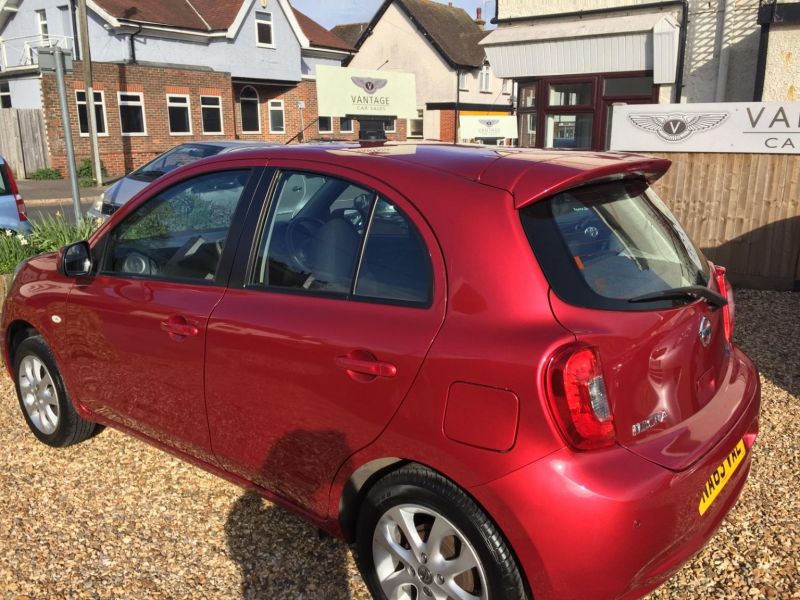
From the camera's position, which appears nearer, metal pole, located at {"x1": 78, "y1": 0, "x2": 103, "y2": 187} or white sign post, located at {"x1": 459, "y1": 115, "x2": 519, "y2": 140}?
metal pole, located at {"x1": 78, "y1": 0, "x2": 103, "y2": 187}

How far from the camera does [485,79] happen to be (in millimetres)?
42250

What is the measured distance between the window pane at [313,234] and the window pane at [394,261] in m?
0.07

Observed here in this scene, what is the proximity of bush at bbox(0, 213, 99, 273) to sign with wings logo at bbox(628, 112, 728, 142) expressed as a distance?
6155 millimetres

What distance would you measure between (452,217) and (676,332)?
832 mm

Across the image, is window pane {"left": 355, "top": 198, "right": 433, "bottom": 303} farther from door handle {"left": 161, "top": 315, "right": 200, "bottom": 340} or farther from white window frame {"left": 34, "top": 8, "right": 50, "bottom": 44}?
white window frame {"left": 34, "top": 8, "right": 50, "bottom": 44}

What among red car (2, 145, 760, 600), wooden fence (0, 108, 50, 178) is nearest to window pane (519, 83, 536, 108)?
red car (2, 145, 760, 600)

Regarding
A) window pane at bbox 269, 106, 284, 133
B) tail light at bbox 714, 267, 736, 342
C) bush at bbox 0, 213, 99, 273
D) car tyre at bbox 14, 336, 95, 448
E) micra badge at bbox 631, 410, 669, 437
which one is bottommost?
window pane at bbox 269, 106, 284, 133

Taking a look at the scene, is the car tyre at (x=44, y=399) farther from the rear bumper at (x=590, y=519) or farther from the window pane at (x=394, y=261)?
the rear bumper at (x=590, y=519)

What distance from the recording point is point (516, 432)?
208 centimetres

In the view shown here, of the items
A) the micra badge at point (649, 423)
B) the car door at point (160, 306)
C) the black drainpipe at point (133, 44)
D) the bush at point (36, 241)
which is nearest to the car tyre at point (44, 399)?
the car door at point (160, 306)

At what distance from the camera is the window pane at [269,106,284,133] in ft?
106

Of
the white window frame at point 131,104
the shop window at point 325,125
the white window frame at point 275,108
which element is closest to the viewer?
the white window frame at point 131,104

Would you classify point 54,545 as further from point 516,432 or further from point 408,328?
point 516,432

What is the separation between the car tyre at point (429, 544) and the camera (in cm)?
218
